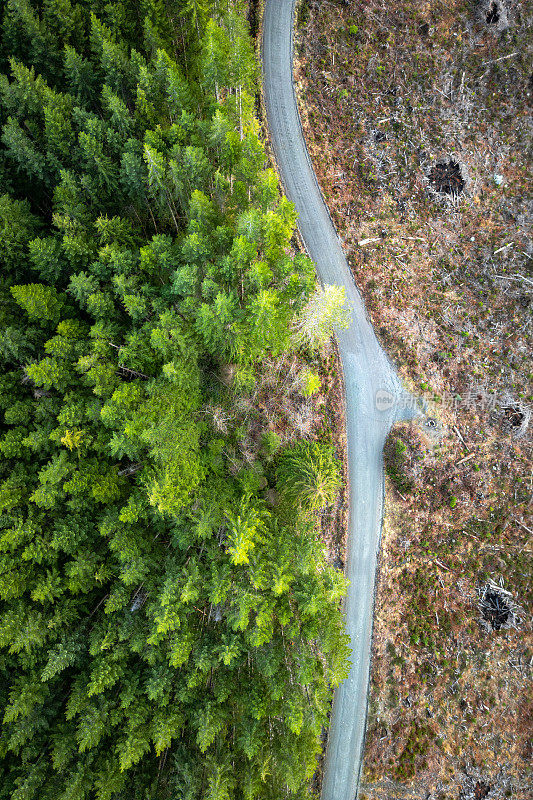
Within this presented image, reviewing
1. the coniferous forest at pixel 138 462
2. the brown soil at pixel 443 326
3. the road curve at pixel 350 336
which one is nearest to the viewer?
the coniferous forest at pixel 138 462

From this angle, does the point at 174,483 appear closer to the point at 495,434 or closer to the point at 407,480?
the point at 407,480

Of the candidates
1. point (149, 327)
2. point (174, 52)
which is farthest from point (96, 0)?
point (149, 327)

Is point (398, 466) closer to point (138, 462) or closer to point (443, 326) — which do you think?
point (443, 326)

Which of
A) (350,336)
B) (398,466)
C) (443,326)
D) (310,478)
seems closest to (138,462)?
(310,478)
